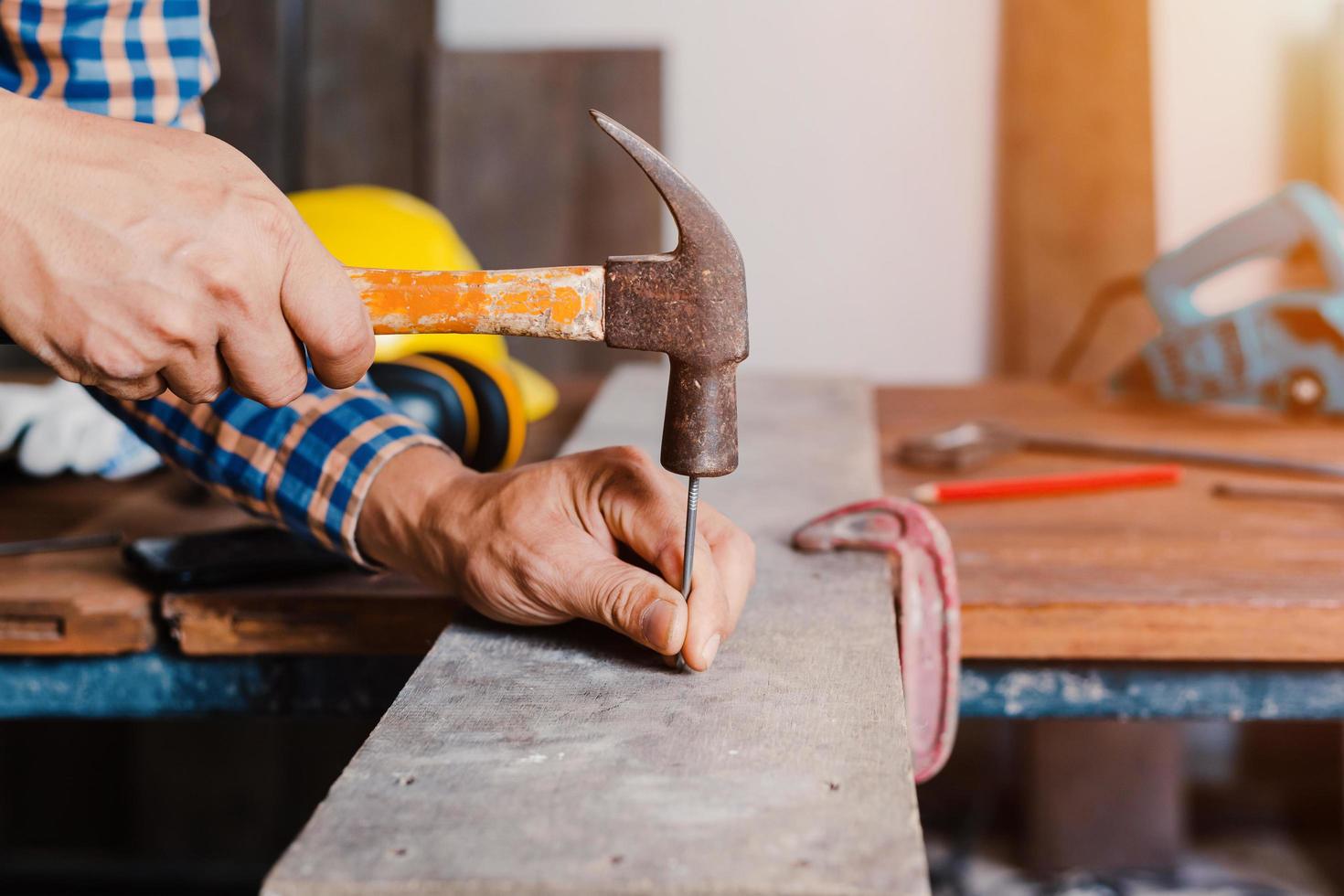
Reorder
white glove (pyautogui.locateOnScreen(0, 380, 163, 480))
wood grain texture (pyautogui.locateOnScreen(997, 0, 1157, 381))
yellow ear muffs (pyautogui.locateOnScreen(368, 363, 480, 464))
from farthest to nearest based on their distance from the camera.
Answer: wood grain texture (pyautogui.locateOnScreen(997, 0, 1157, 381))
white glove (pyautogui.locateOnScreen(0, 380, 163, 480))
yellow ear muffs (pyautogui.locateOnScreen(368, 363, 480, 464))

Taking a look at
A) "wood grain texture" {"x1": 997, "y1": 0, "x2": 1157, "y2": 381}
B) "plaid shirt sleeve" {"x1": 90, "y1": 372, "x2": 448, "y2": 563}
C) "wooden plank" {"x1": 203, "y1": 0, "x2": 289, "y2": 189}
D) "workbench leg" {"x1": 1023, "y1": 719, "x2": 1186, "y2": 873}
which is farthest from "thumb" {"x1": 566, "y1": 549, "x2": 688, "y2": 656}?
"wood grain texture" {"x1": 997, "y1": 0, "x2": 1157, "y2": 381}

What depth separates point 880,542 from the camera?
41.2 inches

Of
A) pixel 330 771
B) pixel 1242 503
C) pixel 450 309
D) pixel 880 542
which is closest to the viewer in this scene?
pixel 450 309

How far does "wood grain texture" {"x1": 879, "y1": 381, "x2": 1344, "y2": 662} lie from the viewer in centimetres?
102

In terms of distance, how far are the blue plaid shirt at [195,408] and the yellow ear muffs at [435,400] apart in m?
0.13

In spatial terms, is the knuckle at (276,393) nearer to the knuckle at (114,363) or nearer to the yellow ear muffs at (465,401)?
the knuckle at (114,363)

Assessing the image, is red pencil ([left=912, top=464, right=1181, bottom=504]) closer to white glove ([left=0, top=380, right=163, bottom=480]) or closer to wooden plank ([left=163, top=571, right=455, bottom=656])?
wooden plank ([left=163, top=571, right=455, bottom=656])

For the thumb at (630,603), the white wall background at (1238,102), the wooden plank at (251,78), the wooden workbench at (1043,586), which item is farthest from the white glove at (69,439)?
the white wall background at (1238,102)

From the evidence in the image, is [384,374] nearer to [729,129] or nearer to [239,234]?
[239,234]

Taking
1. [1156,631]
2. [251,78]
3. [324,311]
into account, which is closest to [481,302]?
[324,311]

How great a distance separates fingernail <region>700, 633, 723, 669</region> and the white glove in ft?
3.00

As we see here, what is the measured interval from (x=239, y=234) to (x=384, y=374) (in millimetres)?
532

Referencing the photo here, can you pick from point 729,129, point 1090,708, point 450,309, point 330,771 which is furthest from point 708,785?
point 729,129

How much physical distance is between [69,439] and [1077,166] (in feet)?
7.45
